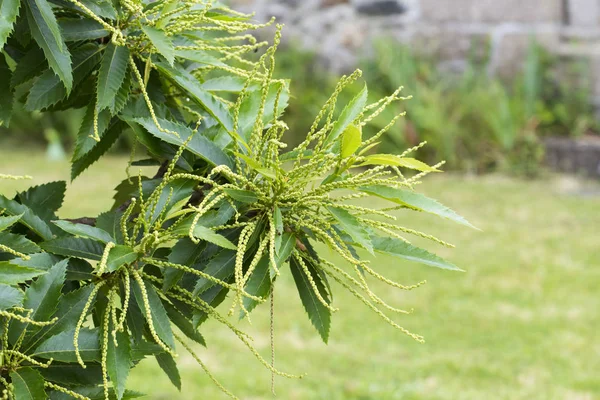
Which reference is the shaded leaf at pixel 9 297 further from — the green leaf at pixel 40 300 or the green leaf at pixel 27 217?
the green leaf at pixel 27 217

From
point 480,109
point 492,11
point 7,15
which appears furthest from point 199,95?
point 492,11

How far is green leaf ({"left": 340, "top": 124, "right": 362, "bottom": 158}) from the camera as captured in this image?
1.06 metres

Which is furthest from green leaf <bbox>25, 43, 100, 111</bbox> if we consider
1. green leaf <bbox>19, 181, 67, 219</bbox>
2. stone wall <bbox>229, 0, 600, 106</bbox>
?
stone wall <bbox>229, 0, 600, 106</bbox>

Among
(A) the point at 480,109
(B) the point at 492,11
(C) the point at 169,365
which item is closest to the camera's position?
(C) the point at 169,365

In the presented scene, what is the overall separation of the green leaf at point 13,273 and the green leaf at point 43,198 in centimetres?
35

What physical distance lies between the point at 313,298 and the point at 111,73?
43 centimetres

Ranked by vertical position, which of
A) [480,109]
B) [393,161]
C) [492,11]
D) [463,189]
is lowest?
[463,189]

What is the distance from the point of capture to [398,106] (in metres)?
7.89

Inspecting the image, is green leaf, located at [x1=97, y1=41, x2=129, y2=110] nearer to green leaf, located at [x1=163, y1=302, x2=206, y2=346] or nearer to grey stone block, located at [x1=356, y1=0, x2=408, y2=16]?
green leaf, located at [x1=163, y1=302, x2=206, y2=346]

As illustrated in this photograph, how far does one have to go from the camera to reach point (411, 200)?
1.09m

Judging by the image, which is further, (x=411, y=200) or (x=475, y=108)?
(x=475, y=108)

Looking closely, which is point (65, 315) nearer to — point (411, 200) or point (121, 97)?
point (121, 97)

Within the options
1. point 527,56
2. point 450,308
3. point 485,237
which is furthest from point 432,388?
point 527,56

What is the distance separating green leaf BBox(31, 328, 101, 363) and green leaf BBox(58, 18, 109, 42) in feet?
1.37
